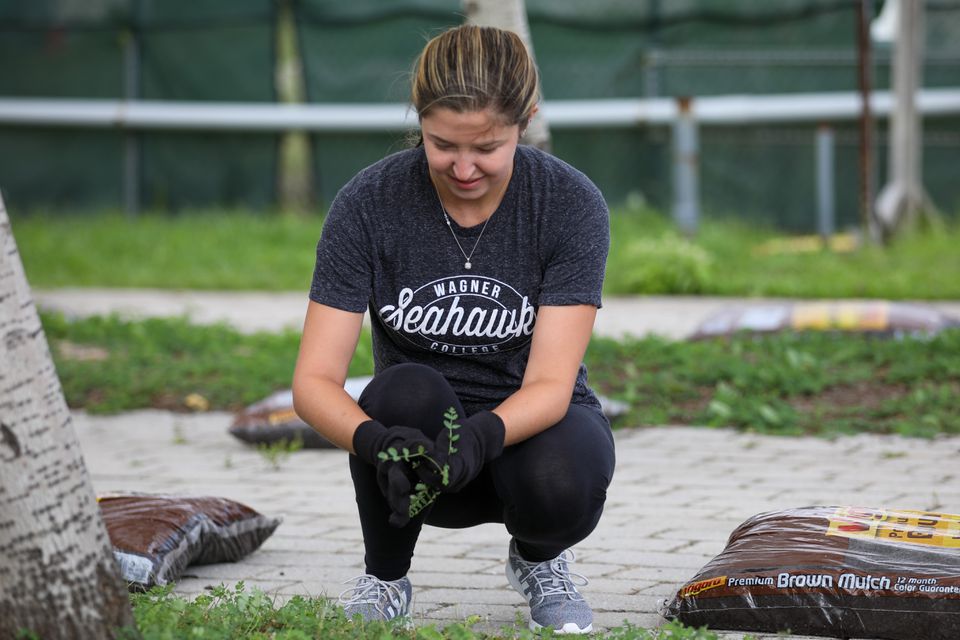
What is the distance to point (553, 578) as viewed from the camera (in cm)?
319

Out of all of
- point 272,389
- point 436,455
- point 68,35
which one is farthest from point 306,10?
point 436,455

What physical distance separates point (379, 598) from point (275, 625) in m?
0.42

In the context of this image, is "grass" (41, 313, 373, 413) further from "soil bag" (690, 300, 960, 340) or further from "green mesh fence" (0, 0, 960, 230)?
"green mesh fence" (0, 0, 960, 230)

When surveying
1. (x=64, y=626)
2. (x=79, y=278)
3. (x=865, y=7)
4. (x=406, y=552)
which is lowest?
(x=79, y=278)

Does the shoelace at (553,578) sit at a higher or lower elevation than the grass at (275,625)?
lower

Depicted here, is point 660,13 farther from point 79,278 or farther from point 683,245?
point 79,278

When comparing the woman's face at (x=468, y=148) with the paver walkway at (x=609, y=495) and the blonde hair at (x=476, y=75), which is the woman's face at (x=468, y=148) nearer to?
the blonde hair at (x=476, y=75)

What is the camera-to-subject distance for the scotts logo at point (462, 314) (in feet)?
10.2

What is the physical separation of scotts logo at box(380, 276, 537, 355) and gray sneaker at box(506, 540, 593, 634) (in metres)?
0.51

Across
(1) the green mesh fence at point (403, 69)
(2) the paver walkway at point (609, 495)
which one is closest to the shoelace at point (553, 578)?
(2) the paver walkway at point (609, 495)

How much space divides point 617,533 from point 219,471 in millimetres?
1737

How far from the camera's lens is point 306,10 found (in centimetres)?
1241

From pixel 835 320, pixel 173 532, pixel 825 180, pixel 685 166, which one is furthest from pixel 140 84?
pixel 173 532

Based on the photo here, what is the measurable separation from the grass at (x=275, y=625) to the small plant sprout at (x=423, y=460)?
0.25m
